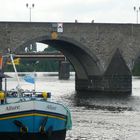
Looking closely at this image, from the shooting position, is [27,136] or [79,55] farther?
[79,55]

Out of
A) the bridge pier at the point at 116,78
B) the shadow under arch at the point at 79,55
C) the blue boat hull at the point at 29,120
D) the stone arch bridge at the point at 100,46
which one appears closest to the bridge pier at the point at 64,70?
the shadow under arch at the point at 79,55

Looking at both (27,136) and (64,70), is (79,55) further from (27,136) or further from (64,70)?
(64,70)

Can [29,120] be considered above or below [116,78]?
above

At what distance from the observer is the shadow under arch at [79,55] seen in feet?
284

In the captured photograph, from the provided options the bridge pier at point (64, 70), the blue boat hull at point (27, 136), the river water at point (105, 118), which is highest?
the blue boat hull at point (27, 136)

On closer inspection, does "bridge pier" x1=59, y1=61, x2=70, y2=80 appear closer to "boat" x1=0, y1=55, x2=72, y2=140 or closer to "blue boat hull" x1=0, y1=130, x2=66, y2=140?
"boat" x1=0, y1=55, x2=72, y2=140

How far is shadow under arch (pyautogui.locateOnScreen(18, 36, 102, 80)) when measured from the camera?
86.5 m

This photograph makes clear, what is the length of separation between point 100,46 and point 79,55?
180 inches

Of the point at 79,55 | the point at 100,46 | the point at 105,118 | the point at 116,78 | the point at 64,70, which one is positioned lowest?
the point at 64,70

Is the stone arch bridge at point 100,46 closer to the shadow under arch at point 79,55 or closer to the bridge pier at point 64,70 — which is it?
the shadow under arch at point 79,55

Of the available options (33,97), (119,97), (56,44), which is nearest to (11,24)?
(56,44)

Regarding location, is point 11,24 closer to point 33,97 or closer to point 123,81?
point 123,81

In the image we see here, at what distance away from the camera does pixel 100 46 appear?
294 ft

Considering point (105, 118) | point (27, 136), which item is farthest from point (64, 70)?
point (27, 136)
